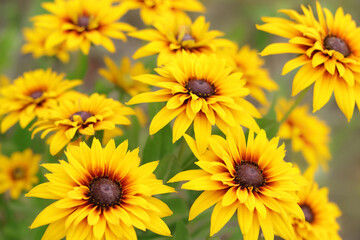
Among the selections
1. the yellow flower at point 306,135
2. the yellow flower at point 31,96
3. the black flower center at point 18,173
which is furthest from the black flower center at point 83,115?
the yellow flower at point 306,135

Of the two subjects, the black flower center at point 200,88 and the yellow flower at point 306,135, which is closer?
the black flower center at point 200,88

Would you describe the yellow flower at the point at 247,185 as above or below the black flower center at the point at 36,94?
below

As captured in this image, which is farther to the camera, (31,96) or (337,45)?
(31,96)

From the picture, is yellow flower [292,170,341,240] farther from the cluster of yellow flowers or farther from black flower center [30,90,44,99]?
black flower center [30,90,44,99]

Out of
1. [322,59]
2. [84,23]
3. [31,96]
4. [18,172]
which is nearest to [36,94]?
[31,96]

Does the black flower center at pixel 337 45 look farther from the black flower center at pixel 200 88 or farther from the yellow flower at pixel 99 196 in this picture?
the yellow flower at pixel 99 196

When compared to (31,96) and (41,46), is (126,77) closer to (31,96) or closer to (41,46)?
(31,96)
